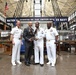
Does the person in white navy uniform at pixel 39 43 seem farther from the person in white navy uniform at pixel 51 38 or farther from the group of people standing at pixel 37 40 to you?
the person in white navy uniform at pixel 51 38

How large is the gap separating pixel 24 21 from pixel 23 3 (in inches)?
534

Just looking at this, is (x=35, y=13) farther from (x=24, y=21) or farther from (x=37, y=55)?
(x=37, y=55)

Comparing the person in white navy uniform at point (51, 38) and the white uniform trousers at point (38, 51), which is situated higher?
the person in white navy uniform at point (51, 38)

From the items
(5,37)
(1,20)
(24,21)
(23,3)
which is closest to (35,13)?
(23,3)

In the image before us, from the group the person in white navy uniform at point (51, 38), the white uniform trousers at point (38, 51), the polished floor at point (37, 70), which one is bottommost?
the polished floor at point (37, 70)

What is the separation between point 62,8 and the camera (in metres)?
28.3

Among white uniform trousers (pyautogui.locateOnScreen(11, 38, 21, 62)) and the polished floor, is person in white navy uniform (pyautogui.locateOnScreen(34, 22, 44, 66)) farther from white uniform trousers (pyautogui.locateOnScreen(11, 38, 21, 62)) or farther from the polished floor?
white uniform trousers (pyautogui.locateOnScreen(11, 38, 21, 62))

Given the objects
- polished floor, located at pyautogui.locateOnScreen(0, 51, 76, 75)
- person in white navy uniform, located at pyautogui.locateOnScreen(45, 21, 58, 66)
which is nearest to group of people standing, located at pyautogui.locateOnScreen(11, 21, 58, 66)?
person in white navy uniform, located at pyautogui.locateOnScreen(45, 21, 58, 66)

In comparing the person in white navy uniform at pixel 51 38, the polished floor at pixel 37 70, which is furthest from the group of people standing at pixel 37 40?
the polished floor at pixel 37 70

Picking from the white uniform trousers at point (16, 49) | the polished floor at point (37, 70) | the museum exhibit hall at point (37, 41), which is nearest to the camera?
the polished floor at point (37, 70)

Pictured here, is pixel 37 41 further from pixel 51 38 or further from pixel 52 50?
pixel 52 50

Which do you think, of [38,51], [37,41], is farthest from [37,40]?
[38,51]

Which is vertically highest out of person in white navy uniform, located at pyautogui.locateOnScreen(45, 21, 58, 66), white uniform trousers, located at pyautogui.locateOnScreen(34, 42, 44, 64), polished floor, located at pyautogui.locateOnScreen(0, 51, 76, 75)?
person in white navy uniform, located at pyautogui.locateOnScreen(45, 21, 58, 66)

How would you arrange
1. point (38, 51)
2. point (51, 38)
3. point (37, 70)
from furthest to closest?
point (38, 51), point (51, 38), point (37, 70)
